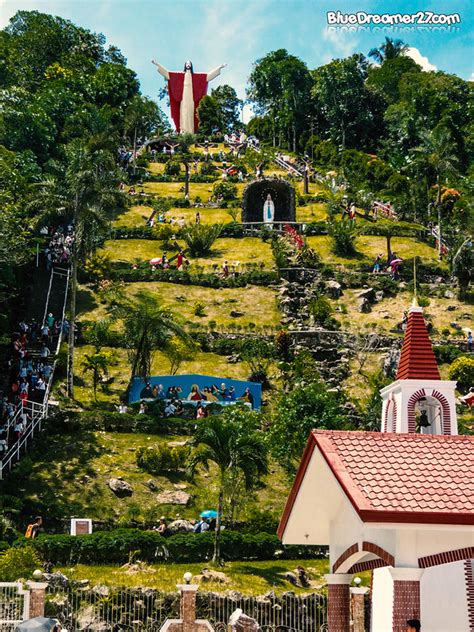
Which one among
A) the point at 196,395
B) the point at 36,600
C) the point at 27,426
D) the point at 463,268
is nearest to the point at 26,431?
the point at 27,426

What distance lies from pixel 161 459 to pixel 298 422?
4713 millimetres

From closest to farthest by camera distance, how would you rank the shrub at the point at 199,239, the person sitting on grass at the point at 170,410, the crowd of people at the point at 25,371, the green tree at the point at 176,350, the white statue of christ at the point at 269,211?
the crowd of people at the point at 25,371 → the person sitting on grass at the point at 170,410 → the green tree at the point at 176,350 → the shrub at the point at 199,239 → the white statue of christ at the point at 269,211

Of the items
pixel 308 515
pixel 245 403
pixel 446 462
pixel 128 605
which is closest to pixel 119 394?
pixel 245 403

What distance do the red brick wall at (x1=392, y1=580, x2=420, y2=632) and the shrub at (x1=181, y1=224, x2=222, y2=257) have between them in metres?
48.8

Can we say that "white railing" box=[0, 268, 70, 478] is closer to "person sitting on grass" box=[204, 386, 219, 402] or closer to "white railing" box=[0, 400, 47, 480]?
"white railing" box=[0, 400, 47, 480]

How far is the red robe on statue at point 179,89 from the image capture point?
105 metres

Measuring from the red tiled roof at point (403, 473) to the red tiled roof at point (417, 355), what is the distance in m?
8.78

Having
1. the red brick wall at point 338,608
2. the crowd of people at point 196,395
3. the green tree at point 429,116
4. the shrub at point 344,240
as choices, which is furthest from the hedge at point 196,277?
the red brick wall at point 338,608

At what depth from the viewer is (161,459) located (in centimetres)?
3716

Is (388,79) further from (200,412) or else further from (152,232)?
(200,412)

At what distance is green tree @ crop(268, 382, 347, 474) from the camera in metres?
36.4

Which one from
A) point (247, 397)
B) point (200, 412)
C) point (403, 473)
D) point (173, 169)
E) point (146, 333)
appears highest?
point (173, 169)

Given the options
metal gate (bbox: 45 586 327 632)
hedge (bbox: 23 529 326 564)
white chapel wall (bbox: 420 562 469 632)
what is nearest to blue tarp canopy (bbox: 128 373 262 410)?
hedge (bbox: 23 529 326 564)

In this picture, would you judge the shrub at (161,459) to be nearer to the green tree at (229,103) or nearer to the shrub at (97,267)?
the shrub at (97,267)
